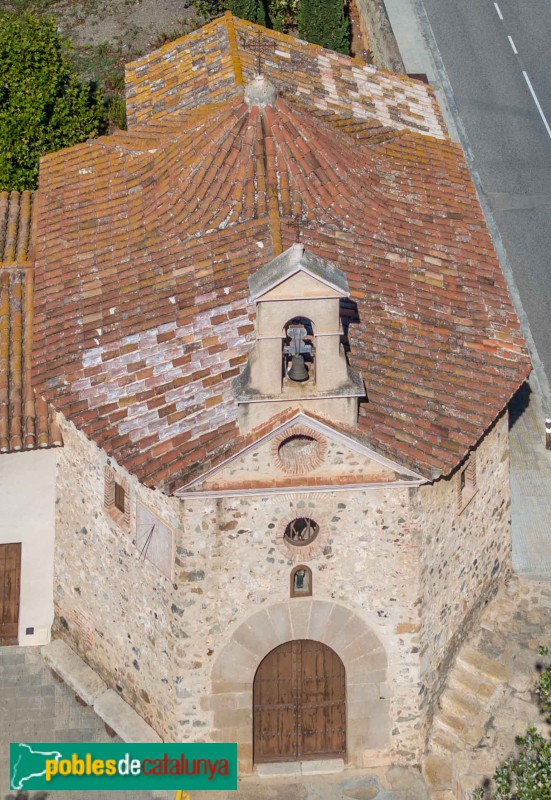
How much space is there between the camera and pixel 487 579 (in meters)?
24.7

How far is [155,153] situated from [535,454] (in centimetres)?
945

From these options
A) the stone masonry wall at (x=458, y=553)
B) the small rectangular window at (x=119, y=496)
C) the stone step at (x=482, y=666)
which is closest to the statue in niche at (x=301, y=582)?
the stone masonry wall at (x=458, y=553)

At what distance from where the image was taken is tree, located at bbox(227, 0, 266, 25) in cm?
4388

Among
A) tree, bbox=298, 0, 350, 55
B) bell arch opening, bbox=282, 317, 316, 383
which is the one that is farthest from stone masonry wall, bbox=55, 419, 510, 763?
tree, bbox=298, 0, 350, 55

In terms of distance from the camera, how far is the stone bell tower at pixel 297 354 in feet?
63.0

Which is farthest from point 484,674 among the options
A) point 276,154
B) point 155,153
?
point 155,153

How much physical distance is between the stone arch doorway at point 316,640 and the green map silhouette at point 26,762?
312cm

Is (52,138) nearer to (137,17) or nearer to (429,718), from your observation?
(137,17)

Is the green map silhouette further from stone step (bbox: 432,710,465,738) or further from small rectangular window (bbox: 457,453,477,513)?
small rectangular window (bbox: 457,453,477,513)

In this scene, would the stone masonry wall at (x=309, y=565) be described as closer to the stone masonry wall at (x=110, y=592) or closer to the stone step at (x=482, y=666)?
the stone masonry wall at (x=110, y=592)

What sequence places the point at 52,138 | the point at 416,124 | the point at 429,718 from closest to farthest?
→ the point at 429,718
the point at 416,124
the point at 52,138

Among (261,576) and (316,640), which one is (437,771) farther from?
(261,576)

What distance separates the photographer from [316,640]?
2253cm

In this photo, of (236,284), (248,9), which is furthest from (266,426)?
(248,9)
